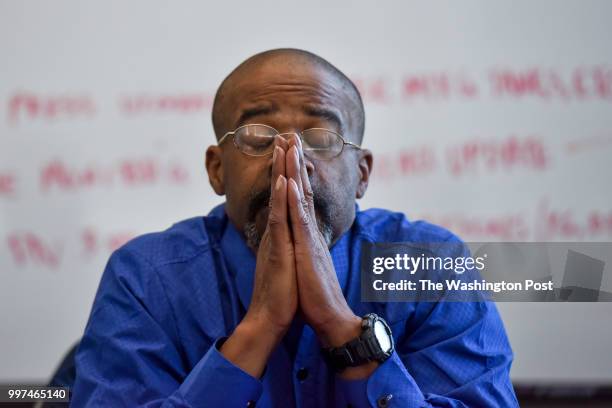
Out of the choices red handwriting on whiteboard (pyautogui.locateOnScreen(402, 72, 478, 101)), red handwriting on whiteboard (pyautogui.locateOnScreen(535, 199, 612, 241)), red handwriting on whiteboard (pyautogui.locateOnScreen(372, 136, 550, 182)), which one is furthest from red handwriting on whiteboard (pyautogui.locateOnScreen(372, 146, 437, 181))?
red handwriting on whiteboard (pyautogui.locateOnScreen(535, 199, 612, 241))

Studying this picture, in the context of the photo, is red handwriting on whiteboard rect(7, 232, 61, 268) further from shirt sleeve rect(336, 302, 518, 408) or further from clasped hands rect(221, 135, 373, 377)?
shirt sleeve rect(336, 302, 518, 408)

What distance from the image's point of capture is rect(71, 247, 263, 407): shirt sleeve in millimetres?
817

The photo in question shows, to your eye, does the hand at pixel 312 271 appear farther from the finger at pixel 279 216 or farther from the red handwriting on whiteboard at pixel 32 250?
the red handwriting on whiteboard at pixel 32 250

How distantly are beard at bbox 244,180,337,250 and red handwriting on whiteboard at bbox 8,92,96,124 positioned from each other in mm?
694

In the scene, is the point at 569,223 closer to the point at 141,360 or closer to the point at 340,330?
the point at 340,330

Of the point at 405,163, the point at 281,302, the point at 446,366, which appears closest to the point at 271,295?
the point at 281,302

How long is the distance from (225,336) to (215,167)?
305 millimetres

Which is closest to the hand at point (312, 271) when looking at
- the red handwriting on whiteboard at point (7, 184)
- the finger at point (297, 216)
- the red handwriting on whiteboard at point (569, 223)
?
the finger at point (297, 216)

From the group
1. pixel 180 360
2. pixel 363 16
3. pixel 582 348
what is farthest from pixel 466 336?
pixel 363 16

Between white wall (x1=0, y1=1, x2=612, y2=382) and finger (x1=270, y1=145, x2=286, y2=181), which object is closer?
finger (x1=270, y1=145, x2=286, y2=181)

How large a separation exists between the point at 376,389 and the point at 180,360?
27 centimetres

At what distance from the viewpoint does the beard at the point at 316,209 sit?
98cm

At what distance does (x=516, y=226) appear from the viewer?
148 cm

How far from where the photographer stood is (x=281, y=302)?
87cm
